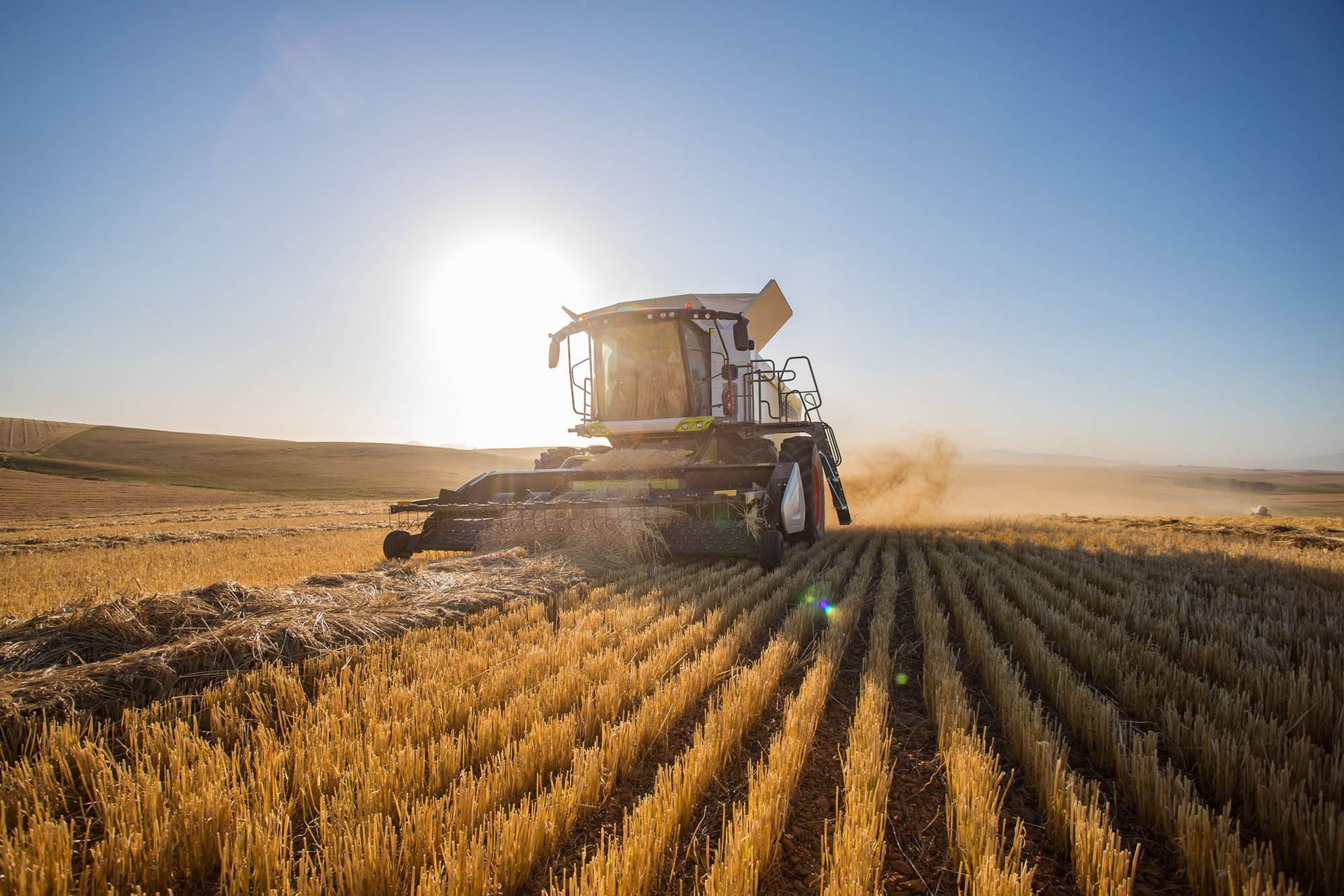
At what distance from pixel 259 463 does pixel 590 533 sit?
53.7 metres

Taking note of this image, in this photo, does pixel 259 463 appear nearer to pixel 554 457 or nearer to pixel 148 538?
pixel 148 538

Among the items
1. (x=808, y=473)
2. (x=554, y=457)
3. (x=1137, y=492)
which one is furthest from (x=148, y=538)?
(x=1137, y=492)

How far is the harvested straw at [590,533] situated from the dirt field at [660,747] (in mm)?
2041

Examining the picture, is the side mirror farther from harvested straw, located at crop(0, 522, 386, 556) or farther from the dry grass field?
the dry grass field

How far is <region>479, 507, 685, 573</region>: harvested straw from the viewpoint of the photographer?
6570 millimetres

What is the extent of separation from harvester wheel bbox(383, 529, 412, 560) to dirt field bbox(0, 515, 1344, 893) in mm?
2900

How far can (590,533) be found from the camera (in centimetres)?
689

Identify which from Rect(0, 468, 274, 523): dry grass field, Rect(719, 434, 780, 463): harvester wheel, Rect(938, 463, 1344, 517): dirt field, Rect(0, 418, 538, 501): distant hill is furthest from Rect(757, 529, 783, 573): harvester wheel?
Rect(0, 418, 538, 501): distant hill

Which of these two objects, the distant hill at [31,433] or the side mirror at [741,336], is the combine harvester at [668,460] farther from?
the distant hill at [31,433]

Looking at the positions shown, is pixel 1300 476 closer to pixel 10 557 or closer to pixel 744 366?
pixel 744 366

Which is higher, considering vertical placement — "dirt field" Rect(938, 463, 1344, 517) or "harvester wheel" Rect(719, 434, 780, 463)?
"harvester wheel" Rect(719, 434, 780, 463)

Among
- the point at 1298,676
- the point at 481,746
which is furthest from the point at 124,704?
the point at 1298,676

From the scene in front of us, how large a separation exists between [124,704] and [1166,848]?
3862 mm

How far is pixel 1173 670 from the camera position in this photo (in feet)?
10.0
